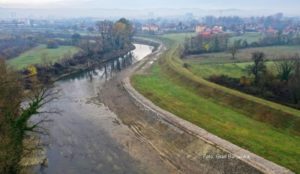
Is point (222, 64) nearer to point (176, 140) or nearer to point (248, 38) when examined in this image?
point (176, 140)

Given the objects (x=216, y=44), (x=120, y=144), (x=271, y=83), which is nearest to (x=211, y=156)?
(x=120, y=144)

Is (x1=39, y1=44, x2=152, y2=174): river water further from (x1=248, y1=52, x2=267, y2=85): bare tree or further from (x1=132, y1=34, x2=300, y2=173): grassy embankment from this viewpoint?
(x1=248, y1=52, x2=267, y2=85): bare tree

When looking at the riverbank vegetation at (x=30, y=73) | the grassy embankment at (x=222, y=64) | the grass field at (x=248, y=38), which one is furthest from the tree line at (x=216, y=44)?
the riverbank vegetation at (x=30, y=73)

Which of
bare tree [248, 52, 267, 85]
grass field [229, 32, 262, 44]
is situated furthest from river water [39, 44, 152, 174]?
grass field [229, 32, 262, 44]

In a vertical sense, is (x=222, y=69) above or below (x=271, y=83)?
below

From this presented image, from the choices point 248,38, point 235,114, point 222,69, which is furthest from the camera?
point 248,38
